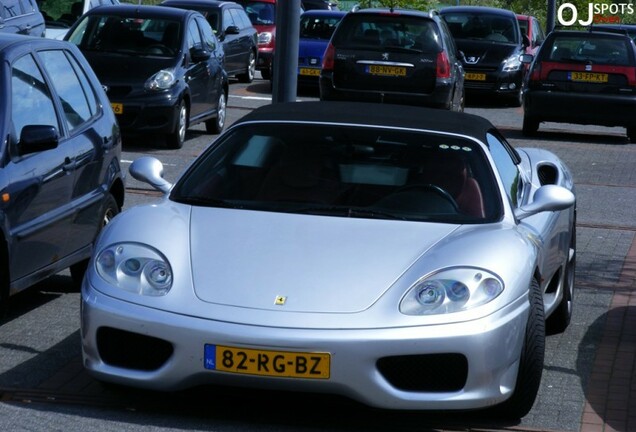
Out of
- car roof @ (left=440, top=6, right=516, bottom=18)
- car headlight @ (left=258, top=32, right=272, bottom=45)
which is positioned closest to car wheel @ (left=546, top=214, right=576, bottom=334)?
car roof @ (left=440, top=6, right=516, bottom=18)

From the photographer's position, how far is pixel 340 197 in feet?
22.4

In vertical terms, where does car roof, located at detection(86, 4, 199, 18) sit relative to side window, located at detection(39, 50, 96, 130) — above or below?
below

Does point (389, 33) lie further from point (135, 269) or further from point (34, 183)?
point (135, 269)

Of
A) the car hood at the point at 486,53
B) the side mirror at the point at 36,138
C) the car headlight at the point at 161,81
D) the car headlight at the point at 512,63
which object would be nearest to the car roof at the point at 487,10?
the car hood at the point at 486,53

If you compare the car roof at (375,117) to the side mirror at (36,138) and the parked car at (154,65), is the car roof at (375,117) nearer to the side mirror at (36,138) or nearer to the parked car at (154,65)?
the side mirror at (36,138)

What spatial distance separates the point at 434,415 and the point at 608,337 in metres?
2.28

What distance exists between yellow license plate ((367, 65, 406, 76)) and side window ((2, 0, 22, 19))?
476 centimetres

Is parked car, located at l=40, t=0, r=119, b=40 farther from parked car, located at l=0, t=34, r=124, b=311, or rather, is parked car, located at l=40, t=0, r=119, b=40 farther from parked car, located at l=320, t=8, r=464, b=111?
parked car, located at l=0, t=34, r=124, b=311

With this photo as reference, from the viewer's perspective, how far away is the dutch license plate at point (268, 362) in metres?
5.70

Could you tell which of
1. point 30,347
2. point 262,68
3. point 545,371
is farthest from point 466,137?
point 262,68

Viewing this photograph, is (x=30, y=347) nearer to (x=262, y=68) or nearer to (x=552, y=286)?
(x=552, y=286)

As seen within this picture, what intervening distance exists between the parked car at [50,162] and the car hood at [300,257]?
142 cm

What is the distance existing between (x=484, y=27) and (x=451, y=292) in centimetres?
2150

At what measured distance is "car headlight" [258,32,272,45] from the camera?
3030 centimetres
